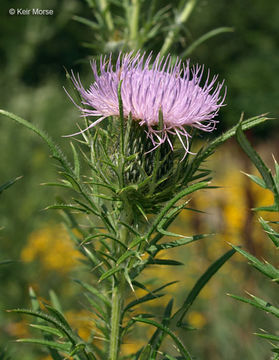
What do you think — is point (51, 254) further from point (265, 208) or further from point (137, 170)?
point (265, 208)

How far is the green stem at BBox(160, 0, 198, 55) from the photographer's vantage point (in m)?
1.82

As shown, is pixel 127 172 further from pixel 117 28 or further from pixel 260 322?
pixel 260 322

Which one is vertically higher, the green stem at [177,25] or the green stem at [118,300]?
the green stem at [177,25]

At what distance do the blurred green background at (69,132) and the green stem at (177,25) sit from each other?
34 mm

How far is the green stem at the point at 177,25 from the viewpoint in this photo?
182 centimetres

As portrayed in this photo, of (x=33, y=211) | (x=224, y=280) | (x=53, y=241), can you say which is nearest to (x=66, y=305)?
(x=53, y=241)

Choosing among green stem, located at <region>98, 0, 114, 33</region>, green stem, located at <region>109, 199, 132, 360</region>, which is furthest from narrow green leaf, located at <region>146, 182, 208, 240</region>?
green stem, located at <region>98, 0, 114, 33</region>

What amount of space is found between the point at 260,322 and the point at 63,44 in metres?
11.9

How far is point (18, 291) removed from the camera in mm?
3717

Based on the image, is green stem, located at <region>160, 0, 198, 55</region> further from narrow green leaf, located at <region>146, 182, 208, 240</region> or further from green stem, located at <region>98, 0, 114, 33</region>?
narrow green leaf, located at <region>146, 182, 208, 240</region>

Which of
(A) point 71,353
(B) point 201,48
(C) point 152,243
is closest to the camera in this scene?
(A) point 71,353

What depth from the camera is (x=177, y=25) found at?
72.1 inches

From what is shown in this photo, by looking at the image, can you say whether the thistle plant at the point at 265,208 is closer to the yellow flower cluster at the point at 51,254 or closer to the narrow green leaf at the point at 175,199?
the narrow green leaf at the point at 175,199

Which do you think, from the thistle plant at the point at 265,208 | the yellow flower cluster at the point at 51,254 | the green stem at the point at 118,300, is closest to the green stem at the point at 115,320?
the green stem at the point at 118,300
